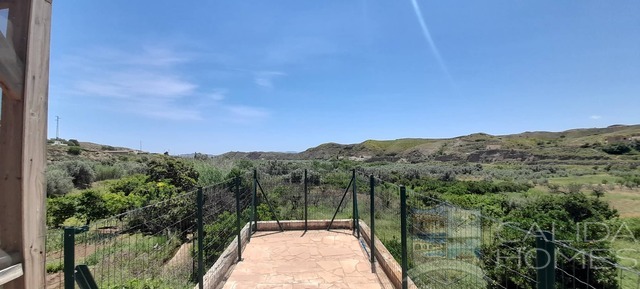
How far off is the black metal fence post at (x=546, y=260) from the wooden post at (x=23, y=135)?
2.53 m

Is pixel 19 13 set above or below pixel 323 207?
above

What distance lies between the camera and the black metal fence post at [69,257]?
186 centimetres

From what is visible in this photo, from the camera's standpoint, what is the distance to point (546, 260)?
165 cm

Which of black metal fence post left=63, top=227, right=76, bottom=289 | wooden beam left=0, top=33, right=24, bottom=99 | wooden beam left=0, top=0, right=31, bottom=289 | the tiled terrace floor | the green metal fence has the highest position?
wooden beam left=0, top=33, right=24, bottom=99

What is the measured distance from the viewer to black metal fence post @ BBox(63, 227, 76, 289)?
1858mm

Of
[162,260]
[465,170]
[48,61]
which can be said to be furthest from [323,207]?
[465,170]

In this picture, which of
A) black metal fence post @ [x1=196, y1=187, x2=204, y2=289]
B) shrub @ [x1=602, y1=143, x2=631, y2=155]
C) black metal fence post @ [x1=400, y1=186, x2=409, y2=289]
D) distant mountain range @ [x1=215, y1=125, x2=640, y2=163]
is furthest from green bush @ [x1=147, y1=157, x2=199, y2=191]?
shrub @ [x1=602, y1=143, x2=631, y2=155]

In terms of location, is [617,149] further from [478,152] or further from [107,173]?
[107,173]

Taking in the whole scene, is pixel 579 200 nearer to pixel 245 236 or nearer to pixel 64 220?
pixel 245 236

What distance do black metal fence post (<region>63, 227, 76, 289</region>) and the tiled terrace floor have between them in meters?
2.66

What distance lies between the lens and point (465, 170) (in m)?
31.3

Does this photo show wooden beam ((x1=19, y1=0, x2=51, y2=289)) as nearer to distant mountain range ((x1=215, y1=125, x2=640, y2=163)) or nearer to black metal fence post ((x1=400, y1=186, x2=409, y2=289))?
black metal fence post ((x1=400, y1=186, x2=409, y2=289))

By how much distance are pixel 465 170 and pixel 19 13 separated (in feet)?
110

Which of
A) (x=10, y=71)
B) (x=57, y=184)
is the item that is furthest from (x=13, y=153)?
(x=57, y=184)
